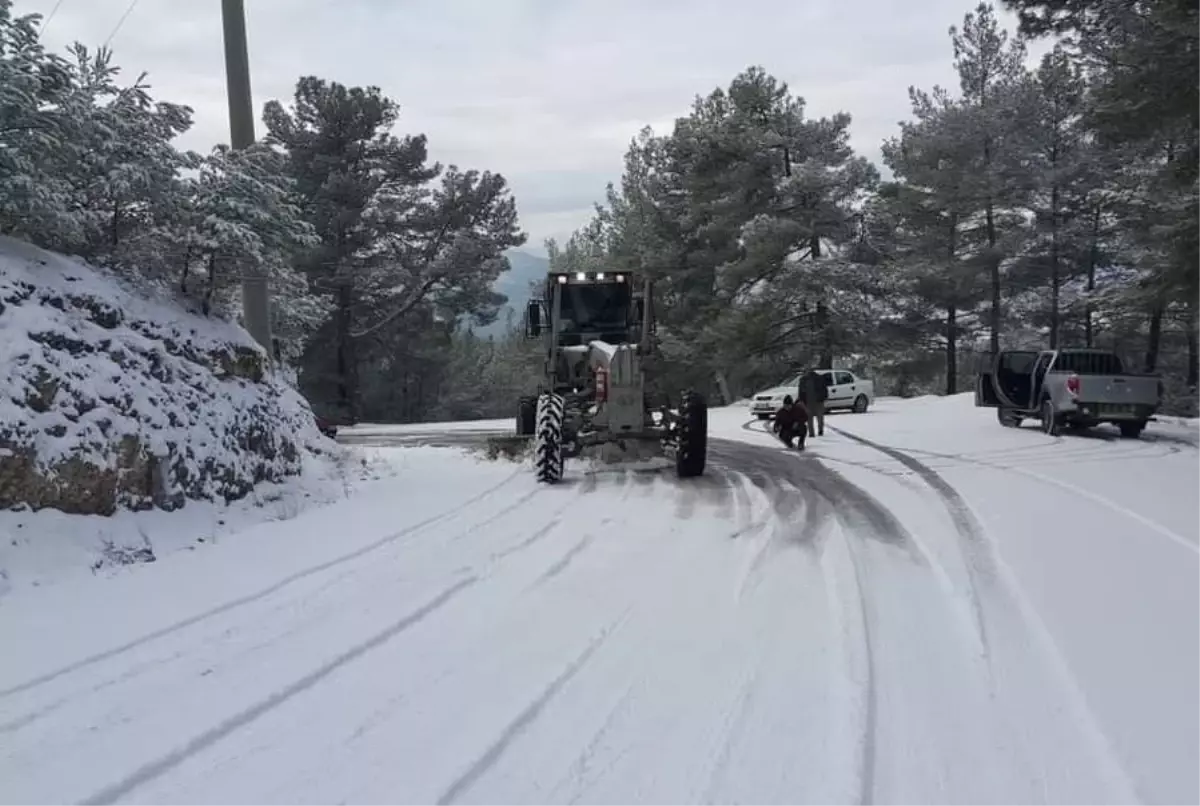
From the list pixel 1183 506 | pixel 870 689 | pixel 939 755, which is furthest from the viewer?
→ pixel 1183 506

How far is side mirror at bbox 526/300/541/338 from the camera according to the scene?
14.7 metres

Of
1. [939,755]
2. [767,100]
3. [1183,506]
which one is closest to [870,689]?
[939,755]

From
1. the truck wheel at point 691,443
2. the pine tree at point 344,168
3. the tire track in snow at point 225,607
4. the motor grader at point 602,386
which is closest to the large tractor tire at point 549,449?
the motor grader at point 602,386

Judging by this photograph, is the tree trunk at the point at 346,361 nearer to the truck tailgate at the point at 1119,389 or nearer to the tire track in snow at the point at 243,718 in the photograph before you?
the truck tailgate at the point at 1119,389

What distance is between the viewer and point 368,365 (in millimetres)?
44125

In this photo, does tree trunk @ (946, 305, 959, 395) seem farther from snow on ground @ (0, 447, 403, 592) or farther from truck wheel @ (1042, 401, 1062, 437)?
snow on ground @ (0, 447, 403, 592)

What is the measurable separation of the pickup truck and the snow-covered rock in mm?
14182

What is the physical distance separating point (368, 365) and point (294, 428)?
3407cm

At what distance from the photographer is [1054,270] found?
1358 inches

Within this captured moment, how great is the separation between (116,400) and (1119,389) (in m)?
16.6

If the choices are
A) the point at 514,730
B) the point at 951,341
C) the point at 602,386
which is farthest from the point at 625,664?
the point at 951,341

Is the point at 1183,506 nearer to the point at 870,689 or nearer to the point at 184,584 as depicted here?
the point at 870,689

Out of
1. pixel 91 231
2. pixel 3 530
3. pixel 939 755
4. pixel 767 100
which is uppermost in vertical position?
pixel 767 100

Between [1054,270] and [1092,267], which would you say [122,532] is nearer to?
[1054,270]
